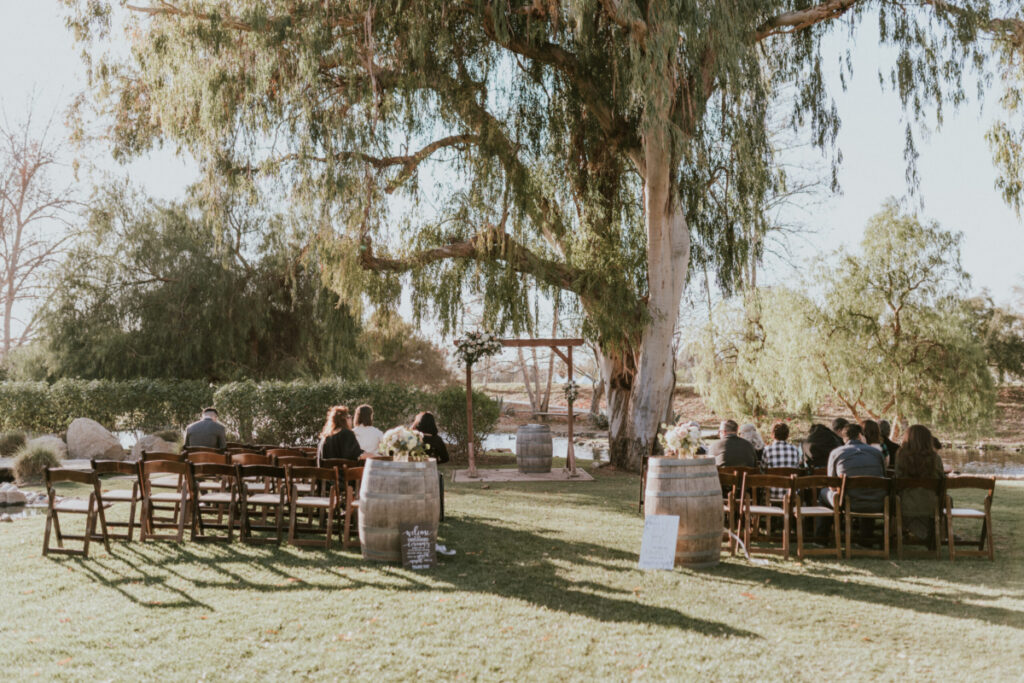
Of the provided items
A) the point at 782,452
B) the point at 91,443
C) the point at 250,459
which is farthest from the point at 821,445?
the point at 91,443

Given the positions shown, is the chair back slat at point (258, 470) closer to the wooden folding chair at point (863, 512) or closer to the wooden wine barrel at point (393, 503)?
the wooden wine barrel at point (393, 503)

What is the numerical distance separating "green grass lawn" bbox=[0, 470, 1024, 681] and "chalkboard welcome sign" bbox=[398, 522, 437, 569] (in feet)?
0.41

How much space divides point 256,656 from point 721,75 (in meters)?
11.5

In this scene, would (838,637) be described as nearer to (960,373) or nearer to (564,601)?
(564,601)

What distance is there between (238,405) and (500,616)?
15.4 m

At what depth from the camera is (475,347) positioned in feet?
50.4

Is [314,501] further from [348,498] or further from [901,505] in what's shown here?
[901,505]

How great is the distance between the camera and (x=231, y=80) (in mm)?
13562

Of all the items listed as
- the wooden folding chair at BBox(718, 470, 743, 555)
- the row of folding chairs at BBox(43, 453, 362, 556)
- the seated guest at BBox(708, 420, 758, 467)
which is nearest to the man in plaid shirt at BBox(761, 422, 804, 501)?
the seated guest at BBox(708, 420, 758, 467)

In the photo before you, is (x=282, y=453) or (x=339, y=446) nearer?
(x=339, y=446)

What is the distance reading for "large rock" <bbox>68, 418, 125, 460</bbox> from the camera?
57.4ft

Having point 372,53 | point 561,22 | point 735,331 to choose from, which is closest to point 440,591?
point 372,53

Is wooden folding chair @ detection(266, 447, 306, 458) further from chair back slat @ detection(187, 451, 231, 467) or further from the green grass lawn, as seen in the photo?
the green grass lawn

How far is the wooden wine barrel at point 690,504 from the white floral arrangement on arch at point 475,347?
26.9 feet
